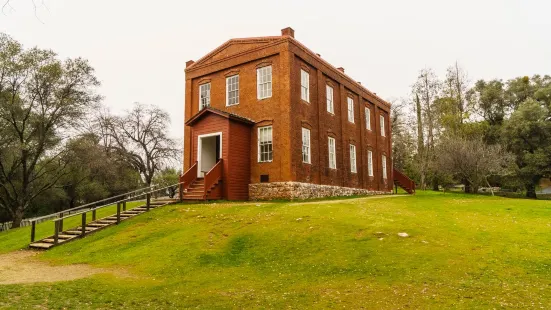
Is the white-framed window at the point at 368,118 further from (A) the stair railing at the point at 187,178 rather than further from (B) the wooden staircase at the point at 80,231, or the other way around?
(B) the wooden staircase at the point at 80,231

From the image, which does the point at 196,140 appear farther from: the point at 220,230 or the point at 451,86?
the point at 451,86

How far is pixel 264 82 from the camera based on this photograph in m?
23.6

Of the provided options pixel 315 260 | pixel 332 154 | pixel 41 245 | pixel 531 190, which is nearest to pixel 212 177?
pixel 41 245

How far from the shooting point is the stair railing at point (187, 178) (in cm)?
2099

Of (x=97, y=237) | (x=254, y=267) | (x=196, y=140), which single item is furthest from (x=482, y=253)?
(x=196, y=140)

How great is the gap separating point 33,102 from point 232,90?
49.2 ft

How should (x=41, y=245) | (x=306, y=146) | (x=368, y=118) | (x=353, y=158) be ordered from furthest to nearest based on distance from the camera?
(x=368, y=118) < (x=353, y=158) < (x=306, y=146) < (x=41, y=245)

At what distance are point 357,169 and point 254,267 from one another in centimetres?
2152

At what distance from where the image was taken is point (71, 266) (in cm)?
1179

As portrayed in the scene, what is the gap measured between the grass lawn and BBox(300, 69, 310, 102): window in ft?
30.3

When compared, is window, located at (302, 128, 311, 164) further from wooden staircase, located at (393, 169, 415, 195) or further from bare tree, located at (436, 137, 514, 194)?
wooden staircase, located at (393, 169, 415, 195)

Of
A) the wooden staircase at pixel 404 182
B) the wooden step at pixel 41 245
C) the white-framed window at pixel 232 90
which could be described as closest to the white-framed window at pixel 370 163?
the wooden staircase at pixel 404 182

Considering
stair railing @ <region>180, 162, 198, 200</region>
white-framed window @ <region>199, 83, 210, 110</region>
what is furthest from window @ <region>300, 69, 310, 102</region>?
stair railing @ <region>180, 162, 198, 200</region>

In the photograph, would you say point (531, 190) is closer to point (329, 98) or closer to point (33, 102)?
point (329, 98)
